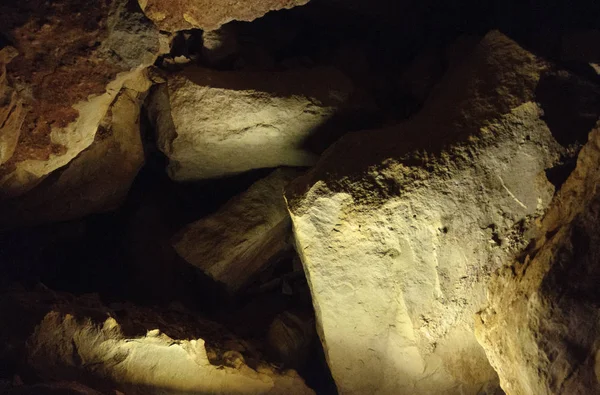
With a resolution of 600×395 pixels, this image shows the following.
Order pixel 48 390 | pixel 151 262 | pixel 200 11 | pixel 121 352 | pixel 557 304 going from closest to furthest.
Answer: pixel 557 304 < pixel 48 390 < pixel 200 11 < pixel 121 352 < pixel 151 262

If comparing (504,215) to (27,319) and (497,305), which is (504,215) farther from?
(27,319)

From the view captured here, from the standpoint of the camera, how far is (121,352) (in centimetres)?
227

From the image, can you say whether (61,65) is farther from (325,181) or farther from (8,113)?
(325,181)

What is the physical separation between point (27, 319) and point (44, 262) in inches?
45.9

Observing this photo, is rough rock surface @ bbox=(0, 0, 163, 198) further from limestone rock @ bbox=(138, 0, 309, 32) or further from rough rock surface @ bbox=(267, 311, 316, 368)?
rough rock surface @ bbox=(267, 311, 316, 368)

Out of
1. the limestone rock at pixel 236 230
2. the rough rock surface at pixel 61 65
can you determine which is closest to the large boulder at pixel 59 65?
the rough rock surface at pixel 61 65

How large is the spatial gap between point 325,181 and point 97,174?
154 cm

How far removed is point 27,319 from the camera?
223cm

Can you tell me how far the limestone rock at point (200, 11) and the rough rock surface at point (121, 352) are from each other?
1.49 meters

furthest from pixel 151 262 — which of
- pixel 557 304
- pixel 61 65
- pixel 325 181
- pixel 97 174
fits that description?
pixel 557 304

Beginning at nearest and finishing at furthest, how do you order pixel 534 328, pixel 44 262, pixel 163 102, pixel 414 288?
pixel 534 328 < pixel 414 288 < pixel 163 102 < pixel 44 262

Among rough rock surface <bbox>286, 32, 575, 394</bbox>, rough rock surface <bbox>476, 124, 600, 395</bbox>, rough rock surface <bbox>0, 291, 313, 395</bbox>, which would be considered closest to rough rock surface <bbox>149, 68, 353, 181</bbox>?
rough rock surface <bbox>286, 32, 575, 394</bbox>

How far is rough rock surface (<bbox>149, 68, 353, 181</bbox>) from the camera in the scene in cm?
242

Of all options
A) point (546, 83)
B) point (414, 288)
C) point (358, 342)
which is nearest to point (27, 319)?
point (358, 342)
